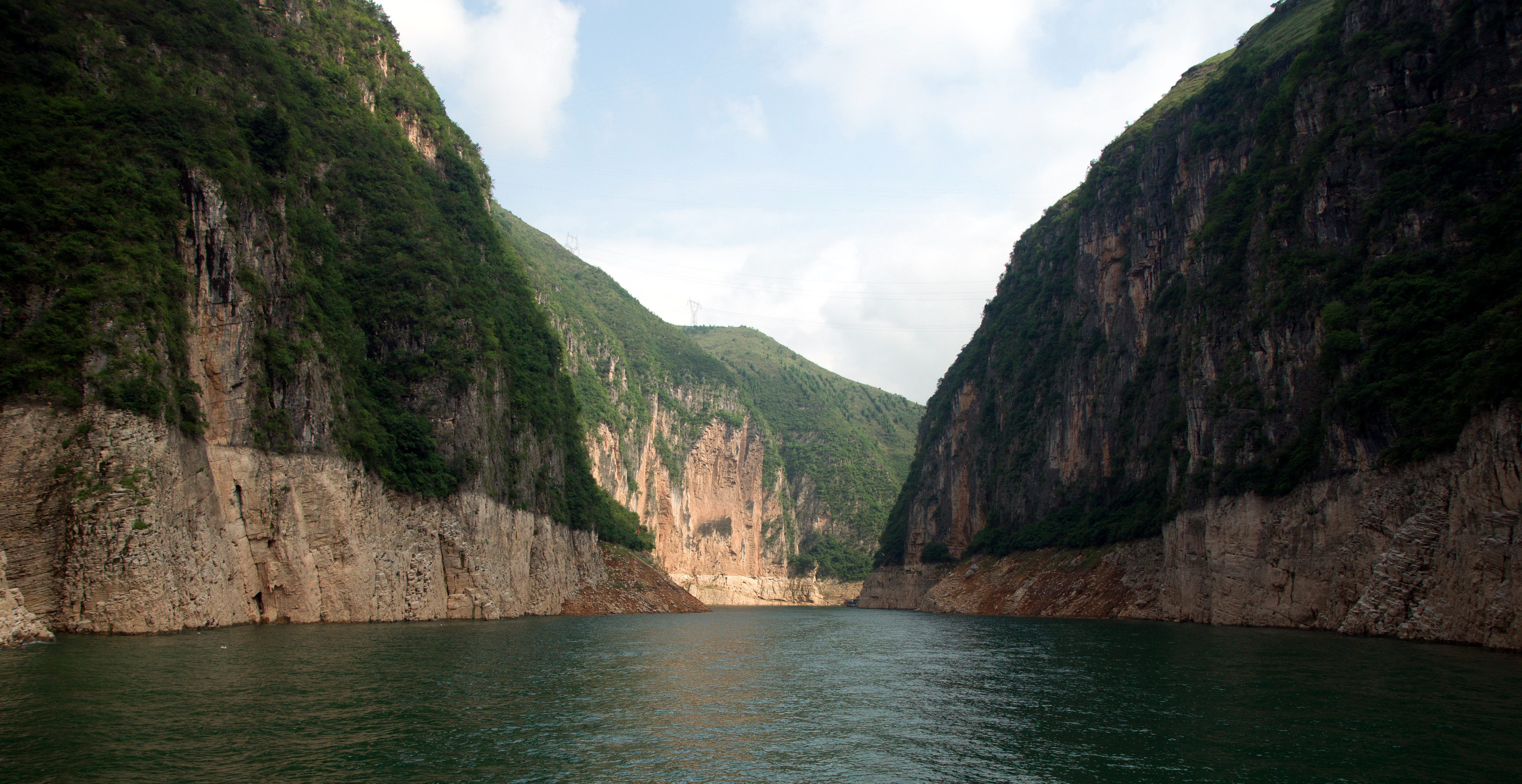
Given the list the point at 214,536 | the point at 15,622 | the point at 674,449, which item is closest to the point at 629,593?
the point at 214,536

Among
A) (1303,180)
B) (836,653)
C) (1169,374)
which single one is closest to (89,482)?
(836,653)

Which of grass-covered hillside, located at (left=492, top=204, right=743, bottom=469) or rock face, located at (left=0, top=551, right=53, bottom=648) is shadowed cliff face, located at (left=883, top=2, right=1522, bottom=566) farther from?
grass-covered hillside, located at (left=492, top=204, right=743, bottom=469)

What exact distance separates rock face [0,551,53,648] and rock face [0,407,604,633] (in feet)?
6.84

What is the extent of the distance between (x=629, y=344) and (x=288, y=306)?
129 meters

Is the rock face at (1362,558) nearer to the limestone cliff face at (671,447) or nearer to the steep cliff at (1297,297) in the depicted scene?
the steep cliff at (1297,297)

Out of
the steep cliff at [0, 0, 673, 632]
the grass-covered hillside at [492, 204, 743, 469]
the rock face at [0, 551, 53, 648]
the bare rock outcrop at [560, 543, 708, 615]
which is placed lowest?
the bare rock outcrop at [560, 543, 708, 615]

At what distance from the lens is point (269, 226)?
50688 mm

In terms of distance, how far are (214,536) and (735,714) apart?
90.3 ft

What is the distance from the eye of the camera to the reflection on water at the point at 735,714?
17781 mm

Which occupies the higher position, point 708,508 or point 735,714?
point 708,508

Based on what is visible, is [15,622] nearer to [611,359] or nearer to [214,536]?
[214,536]

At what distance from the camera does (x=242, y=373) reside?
4519 centimetres

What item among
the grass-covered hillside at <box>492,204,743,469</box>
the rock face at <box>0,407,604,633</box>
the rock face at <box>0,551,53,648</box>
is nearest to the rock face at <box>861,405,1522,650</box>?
the rock face at <box>0,407,604,633</box>

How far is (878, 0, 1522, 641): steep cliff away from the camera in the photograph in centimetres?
4141
